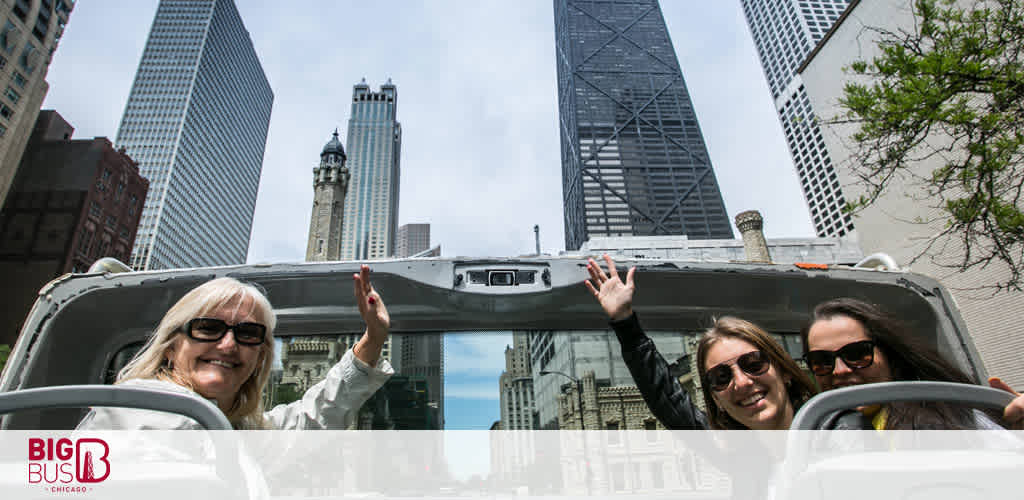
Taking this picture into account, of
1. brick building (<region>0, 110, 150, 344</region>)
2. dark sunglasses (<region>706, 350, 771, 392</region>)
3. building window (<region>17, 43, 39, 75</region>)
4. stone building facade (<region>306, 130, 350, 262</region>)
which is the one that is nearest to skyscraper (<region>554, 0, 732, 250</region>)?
stone building facade (<region>306, 130, 350, 262</region>)

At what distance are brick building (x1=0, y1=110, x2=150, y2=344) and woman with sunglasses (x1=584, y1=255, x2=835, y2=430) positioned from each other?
2214 inches

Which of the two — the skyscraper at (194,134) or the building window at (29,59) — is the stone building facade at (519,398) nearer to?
the building window at (29,59)

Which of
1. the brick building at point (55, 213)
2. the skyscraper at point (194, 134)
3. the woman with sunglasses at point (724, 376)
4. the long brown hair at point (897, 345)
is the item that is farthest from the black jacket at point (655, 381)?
the skyscraper at point (194, 134)

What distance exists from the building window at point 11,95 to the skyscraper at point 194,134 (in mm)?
40337

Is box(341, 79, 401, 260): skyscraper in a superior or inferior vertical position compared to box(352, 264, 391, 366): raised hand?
superior

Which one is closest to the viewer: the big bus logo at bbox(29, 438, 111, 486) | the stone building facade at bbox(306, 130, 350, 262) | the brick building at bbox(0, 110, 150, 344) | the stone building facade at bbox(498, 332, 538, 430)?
the big bus logo at bbox(29, 438, 111, 486)

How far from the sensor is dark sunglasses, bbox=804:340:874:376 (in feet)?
5.49

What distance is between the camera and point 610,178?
82.6 metres

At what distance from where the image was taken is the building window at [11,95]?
37.6 metres

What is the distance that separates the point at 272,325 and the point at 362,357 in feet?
1.12

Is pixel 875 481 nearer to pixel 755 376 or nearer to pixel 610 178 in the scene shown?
pixel 755 376

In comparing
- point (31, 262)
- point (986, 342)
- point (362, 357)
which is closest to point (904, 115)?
point (362, 357)

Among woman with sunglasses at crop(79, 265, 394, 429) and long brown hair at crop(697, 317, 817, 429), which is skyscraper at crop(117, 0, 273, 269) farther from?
long brown hair at crop(697, 317, 817, 429)

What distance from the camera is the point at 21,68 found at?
3900cm
